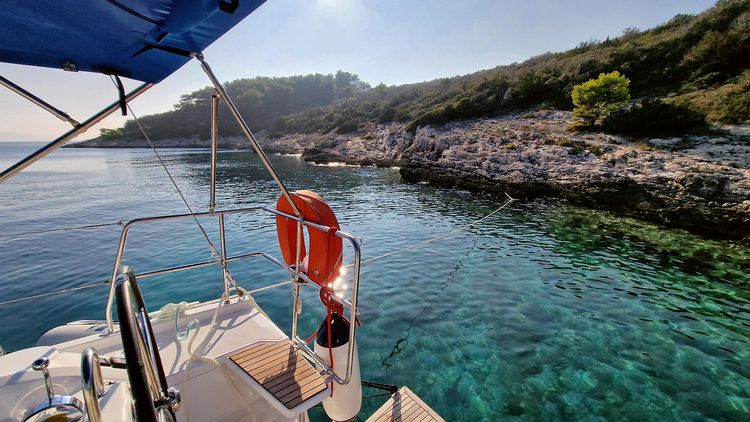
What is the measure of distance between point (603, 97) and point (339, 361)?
30.8 metres

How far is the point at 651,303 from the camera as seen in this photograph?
8109 mm

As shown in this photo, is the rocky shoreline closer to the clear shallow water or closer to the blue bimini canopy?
the clear shallow water

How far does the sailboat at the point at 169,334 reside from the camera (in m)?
1.57

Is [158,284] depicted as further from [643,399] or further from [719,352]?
[719,352]

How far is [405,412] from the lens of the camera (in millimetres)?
3914

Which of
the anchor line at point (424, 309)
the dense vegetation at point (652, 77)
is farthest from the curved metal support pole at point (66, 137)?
the dense vegetation at point (652, 77)

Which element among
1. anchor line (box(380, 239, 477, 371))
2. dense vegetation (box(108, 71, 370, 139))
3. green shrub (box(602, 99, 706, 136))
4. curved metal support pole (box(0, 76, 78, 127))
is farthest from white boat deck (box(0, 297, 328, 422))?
dense vegetation (box(108, 71, 370, 139))

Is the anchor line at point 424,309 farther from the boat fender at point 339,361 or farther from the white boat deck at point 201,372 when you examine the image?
the white boat deck at point 201,372

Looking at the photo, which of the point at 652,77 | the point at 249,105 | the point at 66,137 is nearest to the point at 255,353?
the point at 66,137

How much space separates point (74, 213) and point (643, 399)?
2500cm

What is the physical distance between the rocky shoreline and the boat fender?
16794 millimetres

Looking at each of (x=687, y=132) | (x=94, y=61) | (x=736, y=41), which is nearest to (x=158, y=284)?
(x=94, y=61)

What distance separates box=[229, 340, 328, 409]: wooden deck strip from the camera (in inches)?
110

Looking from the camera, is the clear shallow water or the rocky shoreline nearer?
the clear shallow water
